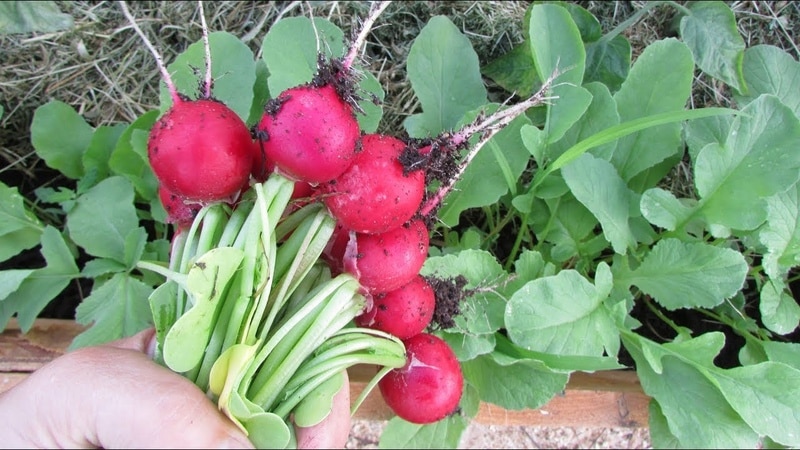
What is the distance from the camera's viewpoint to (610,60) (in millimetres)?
1223

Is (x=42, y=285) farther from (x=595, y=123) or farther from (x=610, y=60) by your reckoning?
(x=610, y=60)

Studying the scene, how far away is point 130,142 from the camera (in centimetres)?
111

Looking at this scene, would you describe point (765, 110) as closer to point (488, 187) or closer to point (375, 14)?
point (488, 187)

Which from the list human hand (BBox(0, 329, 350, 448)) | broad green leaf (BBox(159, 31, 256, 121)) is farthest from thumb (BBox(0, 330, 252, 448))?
broad green leaf (BBox(159, 31, 256, 121))

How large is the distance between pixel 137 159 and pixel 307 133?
1.85 ft

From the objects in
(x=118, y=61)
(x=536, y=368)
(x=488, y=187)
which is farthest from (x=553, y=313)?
(x=118, y=61)

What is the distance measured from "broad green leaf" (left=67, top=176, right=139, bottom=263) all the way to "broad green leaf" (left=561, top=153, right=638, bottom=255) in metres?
0.76

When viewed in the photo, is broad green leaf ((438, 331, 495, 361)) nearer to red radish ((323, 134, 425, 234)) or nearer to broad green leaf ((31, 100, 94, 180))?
red radish ((323, 134, 425, 234))

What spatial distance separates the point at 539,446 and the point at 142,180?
1186 millimetres

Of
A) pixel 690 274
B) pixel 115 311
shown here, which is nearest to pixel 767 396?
pixel 690 274

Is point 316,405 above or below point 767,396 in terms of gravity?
above

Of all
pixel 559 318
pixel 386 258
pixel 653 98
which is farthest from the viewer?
pixel 653 98

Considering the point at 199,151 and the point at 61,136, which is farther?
the point at 61,136

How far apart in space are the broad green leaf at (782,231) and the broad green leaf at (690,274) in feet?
0.30
